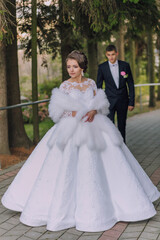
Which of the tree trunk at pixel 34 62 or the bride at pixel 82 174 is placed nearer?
the bride at pixel 82 174

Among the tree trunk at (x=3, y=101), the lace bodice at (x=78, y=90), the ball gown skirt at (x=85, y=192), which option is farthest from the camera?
the tree trunk at (x=3, y=101)

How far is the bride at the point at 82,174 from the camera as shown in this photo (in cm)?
372

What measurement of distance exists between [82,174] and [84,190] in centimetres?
17

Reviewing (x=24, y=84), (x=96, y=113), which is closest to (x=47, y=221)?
(x=96, y=113)

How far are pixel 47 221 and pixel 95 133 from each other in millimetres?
1061

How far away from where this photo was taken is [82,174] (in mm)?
3801

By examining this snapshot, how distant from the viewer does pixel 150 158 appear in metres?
→ 6.95

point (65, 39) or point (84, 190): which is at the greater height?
point (65, 39)

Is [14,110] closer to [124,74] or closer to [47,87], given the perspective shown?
[124,74]

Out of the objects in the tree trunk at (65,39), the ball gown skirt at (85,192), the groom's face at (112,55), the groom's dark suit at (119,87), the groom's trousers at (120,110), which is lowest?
the ball gown skirt at (85,192)

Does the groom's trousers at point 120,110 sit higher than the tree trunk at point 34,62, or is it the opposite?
the tree trunk at point 34,62

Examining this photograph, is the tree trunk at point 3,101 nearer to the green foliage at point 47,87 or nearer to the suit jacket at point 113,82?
the suit jacket at point 113,82

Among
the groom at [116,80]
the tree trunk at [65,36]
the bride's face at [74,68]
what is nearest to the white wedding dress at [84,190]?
the bride's face at [74,68]

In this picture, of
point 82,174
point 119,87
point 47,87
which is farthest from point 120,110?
point 47,87
